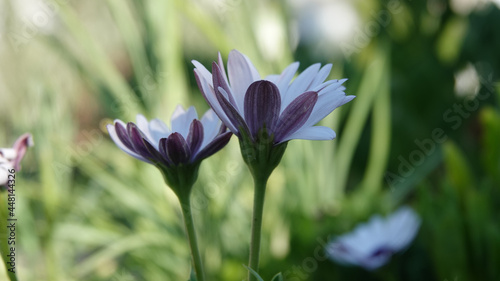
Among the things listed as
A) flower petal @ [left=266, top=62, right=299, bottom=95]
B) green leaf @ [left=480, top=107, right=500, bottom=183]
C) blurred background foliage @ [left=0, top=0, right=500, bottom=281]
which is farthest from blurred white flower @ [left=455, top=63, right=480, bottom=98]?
flower petal @ [left=266, top=62, right=299, bottom=95]

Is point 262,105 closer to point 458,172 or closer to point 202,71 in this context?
point 202,71

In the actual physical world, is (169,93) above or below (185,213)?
above

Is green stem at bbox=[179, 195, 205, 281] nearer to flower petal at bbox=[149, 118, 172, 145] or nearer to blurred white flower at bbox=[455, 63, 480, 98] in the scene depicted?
flower petal at bbox=[149, 118, 172, 145]

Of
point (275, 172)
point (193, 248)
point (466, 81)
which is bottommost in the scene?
point (193, 248)

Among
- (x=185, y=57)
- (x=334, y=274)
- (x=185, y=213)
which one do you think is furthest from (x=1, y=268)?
(x=185, y=57)

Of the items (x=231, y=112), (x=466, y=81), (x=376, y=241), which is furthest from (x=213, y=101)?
(x=466, y=81)

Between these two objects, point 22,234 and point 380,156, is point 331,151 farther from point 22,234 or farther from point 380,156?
point 22,234

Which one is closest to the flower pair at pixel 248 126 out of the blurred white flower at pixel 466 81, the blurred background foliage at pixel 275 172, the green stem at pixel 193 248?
the green stem at pixel 193 248
